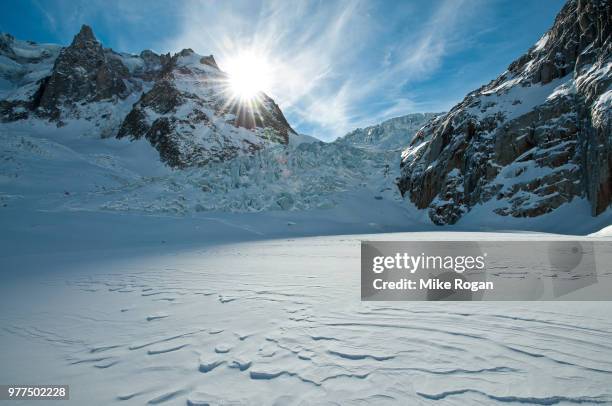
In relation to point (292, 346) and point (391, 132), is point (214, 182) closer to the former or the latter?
point (292, 346)

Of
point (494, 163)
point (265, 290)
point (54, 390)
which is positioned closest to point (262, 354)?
point (54, 390)

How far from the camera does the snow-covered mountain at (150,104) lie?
59562 millimetres

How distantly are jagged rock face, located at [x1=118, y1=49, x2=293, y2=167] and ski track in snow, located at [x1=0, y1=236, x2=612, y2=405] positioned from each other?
54436 millimetres

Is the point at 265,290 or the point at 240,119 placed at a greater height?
the point at 240,119

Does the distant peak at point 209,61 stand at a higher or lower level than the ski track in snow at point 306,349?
higher

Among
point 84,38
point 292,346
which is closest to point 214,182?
point 292,346

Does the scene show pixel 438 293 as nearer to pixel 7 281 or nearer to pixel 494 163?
pixel 7 281

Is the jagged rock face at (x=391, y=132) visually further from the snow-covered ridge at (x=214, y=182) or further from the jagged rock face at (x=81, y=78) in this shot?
the jagged rock face at (x=81, y=78)

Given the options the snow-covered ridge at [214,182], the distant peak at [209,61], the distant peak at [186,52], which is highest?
the distant peak at [186,52]

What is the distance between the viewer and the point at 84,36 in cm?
7781

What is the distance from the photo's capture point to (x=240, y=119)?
226 ft

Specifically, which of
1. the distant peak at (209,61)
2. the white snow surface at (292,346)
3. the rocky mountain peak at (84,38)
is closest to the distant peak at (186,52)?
the distant peak at (209,61)

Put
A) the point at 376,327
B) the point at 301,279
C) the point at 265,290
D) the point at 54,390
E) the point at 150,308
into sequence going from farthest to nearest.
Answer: the point at 301,279
the point at 265,290
the point at 150,308
the point at 376,327
the point at 54,390

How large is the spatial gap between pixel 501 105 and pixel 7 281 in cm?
3530
